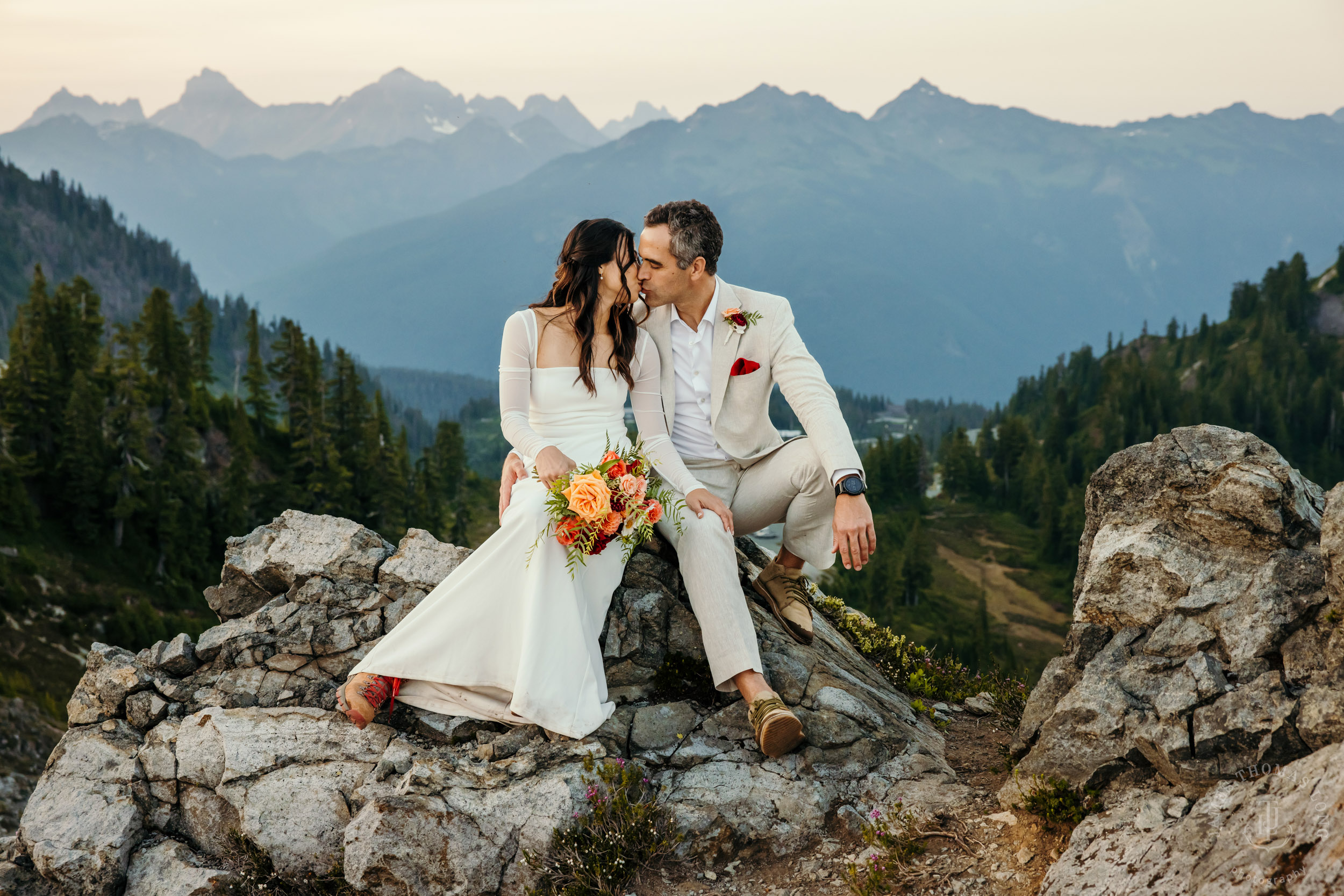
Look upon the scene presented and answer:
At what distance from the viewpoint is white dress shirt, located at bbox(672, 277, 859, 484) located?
8.01 m

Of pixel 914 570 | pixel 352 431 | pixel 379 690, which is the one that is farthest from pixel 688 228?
pixel 914 570

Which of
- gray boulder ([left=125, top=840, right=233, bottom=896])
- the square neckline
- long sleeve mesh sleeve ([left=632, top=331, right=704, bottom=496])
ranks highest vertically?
the square neckline

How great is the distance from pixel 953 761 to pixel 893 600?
10279 cm

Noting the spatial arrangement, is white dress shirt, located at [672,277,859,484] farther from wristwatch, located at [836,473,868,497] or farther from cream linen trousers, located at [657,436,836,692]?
wristwatch, located at [836,473,868,497]

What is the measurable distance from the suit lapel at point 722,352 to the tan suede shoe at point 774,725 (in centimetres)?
248

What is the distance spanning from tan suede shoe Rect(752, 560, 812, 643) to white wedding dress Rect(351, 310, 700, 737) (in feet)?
5.49

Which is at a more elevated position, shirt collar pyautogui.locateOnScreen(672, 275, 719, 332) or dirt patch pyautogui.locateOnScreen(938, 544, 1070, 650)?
shirt collar pyautogui.locateOnScreen(672, 275, 719, 332)

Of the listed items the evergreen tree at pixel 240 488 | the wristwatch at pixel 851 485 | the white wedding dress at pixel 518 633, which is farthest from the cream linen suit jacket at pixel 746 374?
the evergreen tree at pixel 240 488

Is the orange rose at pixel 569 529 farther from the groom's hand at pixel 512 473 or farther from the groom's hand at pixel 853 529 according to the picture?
the groom's hand at pixel 853 529

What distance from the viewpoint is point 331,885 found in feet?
21.0

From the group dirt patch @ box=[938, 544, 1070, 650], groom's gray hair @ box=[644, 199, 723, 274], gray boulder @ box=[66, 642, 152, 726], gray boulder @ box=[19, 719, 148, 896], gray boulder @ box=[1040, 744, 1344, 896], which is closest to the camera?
gray boulder @ box=[1040, 744, 1344, 896]

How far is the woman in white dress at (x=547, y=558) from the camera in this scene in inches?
268

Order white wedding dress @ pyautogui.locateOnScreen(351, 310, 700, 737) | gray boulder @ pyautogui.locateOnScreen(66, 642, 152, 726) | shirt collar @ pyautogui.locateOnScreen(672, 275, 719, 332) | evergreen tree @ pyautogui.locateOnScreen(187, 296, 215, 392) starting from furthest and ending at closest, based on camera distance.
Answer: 1. evergreen tree @ pyautogui.locateOnScreen(187, 296, 215, 392)
2. shirt collar @ pyautogui.locateOnScreen(672, 275, 719, 332)
3. gray boulder @ pyautogui.locateOnScreen(66, 642, 152, 726)
4. white wedding dress @ pyautogui.locateOnScreen(351, 310, 700, 737)

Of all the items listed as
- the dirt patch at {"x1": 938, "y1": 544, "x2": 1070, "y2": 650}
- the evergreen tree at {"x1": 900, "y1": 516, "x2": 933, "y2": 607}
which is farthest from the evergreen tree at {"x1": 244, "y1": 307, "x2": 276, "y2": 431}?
the dirt patch at {"x1": 938, "y1": 544, "x2": 1070, "y2": 650}
